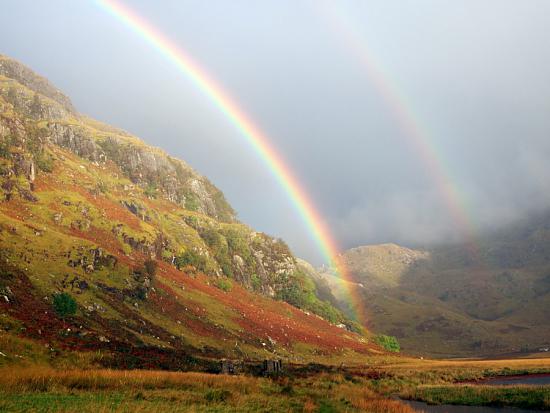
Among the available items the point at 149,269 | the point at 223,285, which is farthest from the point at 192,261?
the point at 149,269

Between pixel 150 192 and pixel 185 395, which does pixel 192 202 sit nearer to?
pixel 150 192

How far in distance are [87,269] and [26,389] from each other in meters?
53.9

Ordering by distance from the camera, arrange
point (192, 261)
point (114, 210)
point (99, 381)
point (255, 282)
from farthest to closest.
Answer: point (255, 282) < point (192, 261) < point (114, 210) < point (99, 381)

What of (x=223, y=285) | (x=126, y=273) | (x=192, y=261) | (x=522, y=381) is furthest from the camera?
(x=223, y=285)

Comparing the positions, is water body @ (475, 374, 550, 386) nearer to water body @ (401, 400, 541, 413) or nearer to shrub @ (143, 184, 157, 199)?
water body @ (401, 400, 541, 413)

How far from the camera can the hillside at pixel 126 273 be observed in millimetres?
44922

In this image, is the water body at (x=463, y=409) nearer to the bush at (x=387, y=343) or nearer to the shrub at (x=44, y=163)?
Answer: the shrub at (x=44, y=163)

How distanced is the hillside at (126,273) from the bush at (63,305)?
0.44 meters

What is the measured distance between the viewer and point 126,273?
78.0 m

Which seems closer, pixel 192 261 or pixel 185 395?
pixel 185 395

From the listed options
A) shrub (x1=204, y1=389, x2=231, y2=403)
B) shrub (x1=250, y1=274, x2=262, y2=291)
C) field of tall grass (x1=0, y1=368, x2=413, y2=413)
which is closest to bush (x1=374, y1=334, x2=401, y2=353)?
shrub (x1=250, y1=274, x2=262, y2=291)

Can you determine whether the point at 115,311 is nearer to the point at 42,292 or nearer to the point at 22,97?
the point at 42,292

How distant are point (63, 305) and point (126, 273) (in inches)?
1101

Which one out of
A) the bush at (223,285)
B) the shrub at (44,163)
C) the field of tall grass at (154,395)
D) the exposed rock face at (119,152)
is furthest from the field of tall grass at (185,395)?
the exposed rock face at (119,152)
